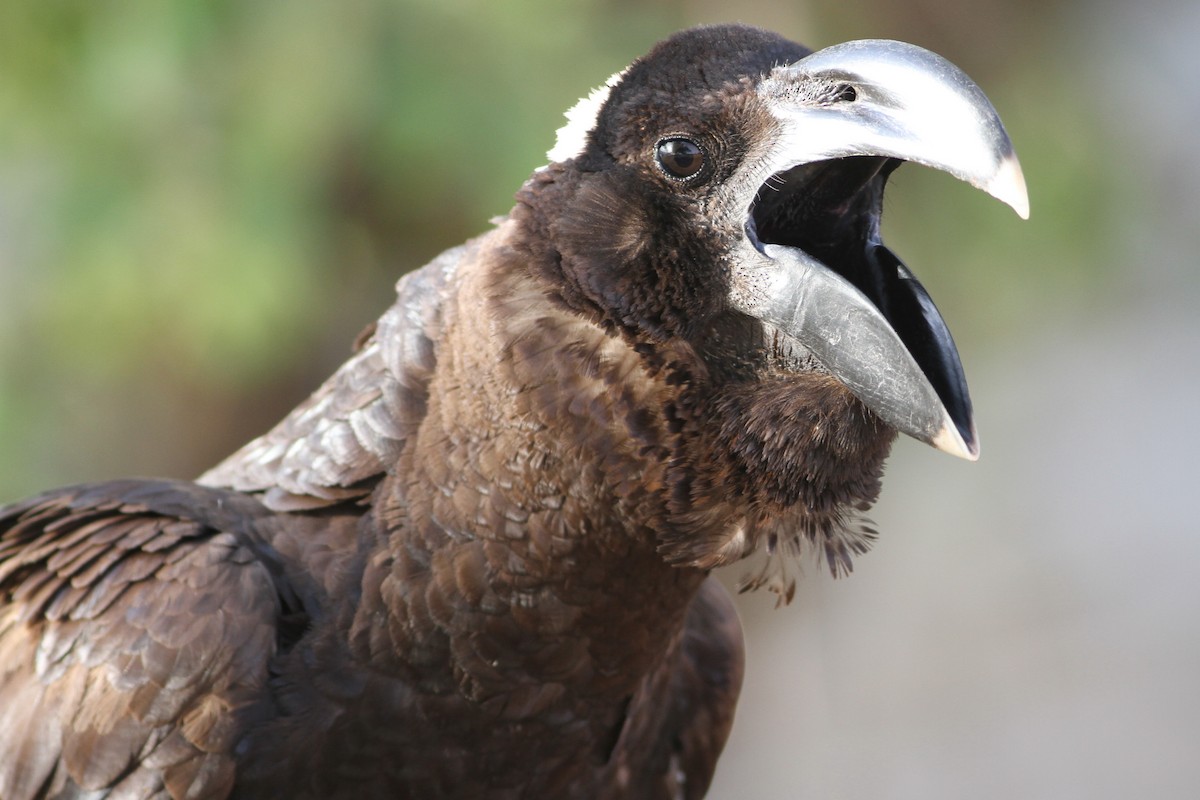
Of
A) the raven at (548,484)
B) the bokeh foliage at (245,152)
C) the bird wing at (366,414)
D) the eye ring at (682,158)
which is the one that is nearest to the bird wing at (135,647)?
the raven at (548,484)

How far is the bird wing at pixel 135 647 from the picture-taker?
2.53 m

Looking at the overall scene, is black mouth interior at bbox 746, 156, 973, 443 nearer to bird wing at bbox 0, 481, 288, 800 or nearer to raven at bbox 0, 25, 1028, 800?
raven at bbox 0, 25, 1028, 800

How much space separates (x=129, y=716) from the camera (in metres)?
2.56

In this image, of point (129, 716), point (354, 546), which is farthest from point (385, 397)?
point (129, 716)

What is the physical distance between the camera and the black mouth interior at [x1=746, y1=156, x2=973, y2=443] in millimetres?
2209

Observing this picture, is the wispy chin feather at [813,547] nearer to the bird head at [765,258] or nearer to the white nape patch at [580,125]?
Answer: the bird head at [765,258]

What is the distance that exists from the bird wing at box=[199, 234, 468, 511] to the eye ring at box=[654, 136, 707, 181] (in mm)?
626

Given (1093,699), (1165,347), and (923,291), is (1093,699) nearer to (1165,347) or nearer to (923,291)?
(1165,347)

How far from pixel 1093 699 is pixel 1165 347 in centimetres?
240

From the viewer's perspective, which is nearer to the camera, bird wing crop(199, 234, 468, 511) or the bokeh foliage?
bird wing crop(199, 234, 468, 511)

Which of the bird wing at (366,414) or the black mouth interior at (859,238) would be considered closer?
the black mouth interior at (859,238)

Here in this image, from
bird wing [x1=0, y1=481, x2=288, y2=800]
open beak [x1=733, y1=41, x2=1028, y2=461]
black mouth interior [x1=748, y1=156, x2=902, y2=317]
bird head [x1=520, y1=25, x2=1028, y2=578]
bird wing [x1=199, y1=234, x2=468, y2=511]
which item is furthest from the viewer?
bird wing [x1=199, y1=234, x2=468, y2=511]

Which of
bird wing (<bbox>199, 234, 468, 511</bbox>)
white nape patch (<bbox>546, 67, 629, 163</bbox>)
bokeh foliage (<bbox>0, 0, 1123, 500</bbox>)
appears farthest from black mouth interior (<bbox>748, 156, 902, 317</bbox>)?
bokeh foliage (<bbox>0, 0, 1123, 500</bbox>)

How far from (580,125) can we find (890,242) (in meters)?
3.86
